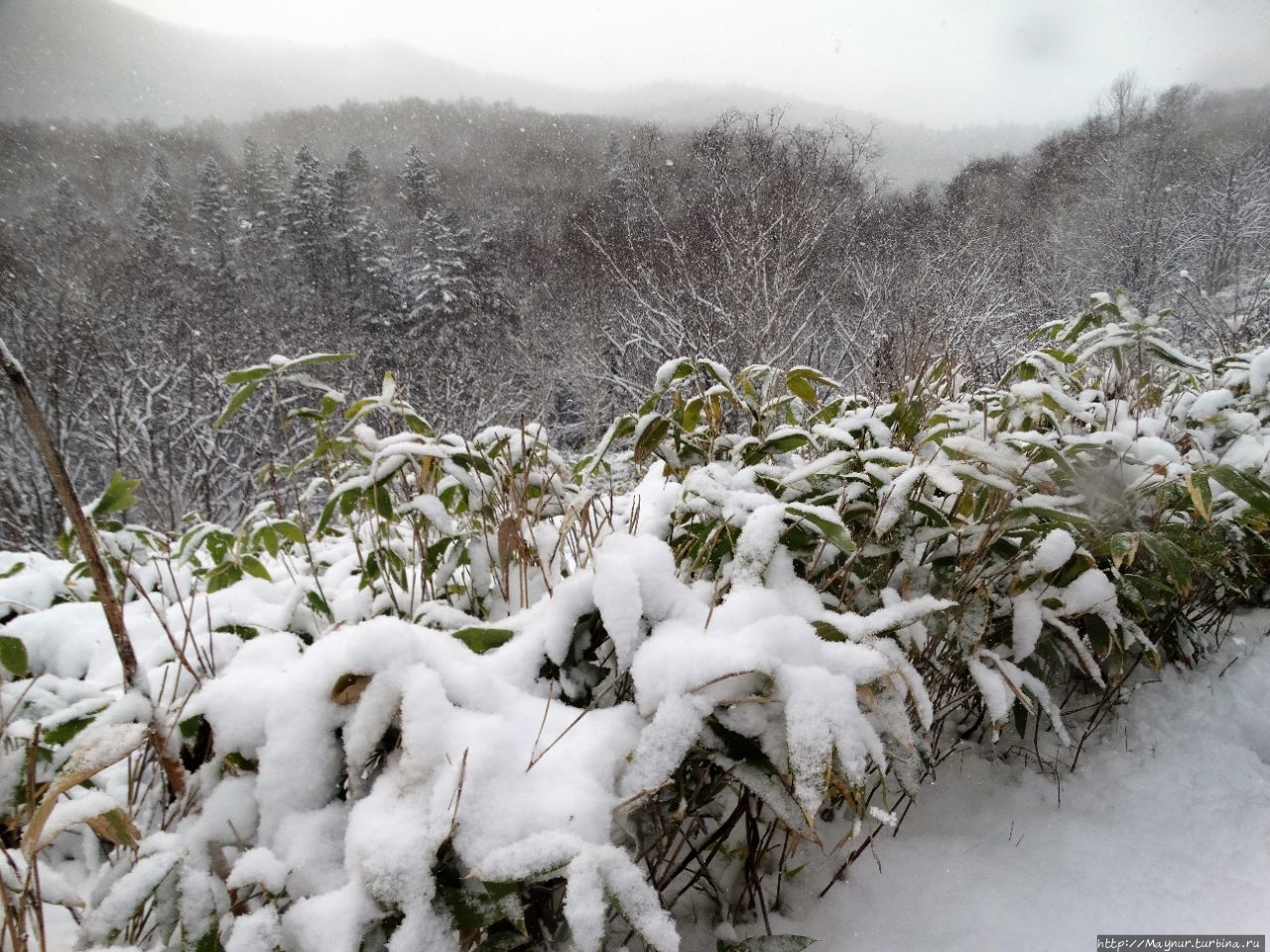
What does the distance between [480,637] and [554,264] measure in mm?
20906

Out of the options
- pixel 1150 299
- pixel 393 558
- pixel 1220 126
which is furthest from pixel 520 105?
pixel 393 558

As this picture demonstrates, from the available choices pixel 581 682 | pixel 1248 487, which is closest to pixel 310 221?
pixel 581 682

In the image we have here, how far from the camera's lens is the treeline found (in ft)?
32.8

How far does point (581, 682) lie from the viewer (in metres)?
0.75

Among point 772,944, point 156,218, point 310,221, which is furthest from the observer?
point 310,221

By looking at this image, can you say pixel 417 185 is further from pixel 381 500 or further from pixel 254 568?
pixel 381 500

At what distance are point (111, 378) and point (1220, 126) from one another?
32430 millimetres

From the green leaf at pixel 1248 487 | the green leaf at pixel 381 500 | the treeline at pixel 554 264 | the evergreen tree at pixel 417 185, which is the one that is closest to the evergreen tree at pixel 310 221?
the treeline at pixel 554 264

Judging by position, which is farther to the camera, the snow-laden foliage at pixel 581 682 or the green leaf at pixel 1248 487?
the green leaf at pixel 1248 487

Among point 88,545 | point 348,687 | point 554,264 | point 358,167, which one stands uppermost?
point 358,167

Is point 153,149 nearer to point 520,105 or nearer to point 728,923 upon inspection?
point 520,105

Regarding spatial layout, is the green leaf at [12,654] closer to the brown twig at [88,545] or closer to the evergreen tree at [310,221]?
the brown twig at [88,545]

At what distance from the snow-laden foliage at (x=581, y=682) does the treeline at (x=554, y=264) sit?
3062mm

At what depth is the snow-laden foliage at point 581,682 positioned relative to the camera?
543mm
